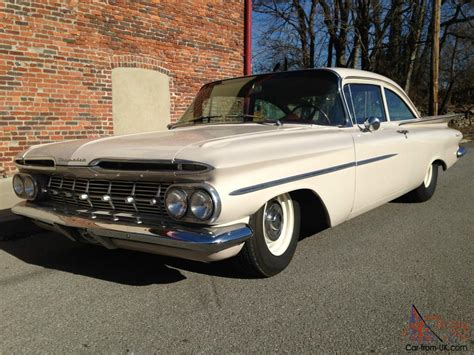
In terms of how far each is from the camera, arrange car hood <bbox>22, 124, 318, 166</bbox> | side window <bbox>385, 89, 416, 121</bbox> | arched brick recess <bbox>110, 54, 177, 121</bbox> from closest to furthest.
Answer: car hood <bbox>22, 124, 318, 166</bbox> < side window <bbox>385, 89, 416, 121</bbox> < arched brick recess <bbox>110, 54, 177, 121</bbox>

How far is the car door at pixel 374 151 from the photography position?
12.9 ft

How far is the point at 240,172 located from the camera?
2.72m

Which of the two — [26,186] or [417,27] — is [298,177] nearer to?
[26,186]

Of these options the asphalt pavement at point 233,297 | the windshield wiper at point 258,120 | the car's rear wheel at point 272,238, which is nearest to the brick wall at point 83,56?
the asphalt pavement at point 233,297

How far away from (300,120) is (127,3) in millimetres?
5424

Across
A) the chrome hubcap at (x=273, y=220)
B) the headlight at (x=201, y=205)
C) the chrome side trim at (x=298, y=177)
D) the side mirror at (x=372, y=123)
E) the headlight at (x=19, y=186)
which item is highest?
the side mirror at (x=372, y=123)

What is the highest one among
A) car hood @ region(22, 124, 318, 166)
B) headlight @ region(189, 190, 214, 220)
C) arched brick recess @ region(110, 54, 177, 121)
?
arched brick recess @ region(110, 54, 177, 121)

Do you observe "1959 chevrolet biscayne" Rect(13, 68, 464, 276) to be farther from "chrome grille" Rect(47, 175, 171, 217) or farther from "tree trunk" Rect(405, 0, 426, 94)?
"tree trunk" Rect(405, 0, 426, 94)

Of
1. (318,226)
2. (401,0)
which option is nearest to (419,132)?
(318,226)

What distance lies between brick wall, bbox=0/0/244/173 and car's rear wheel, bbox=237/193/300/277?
16.6 feet

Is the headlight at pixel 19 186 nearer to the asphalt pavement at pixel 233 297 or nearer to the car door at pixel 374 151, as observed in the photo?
the asphalt pavement at pixel 233 297

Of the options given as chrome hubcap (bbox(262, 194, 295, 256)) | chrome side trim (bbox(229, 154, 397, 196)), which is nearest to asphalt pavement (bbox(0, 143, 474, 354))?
chrome hubcap (bbox(262, 194, 295, 256))

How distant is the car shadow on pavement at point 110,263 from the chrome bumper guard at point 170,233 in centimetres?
58

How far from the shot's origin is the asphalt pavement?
2.46 meters
